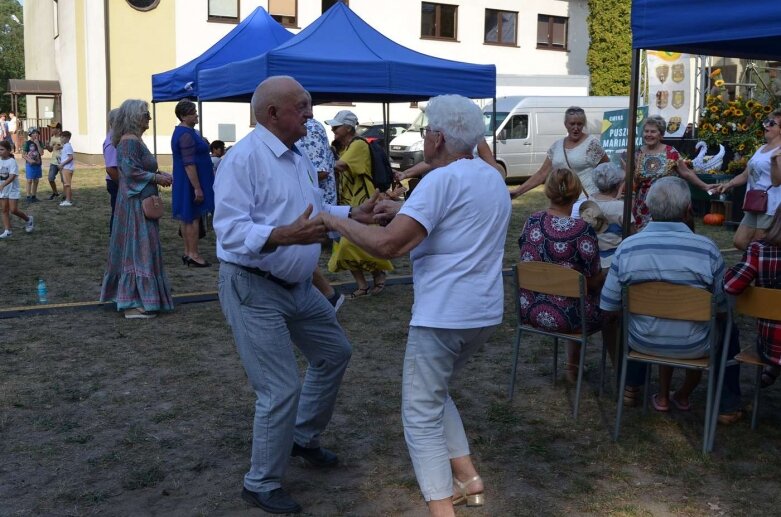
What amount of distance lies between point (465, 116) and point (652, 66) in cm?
1573

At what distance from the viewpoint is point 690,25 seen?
454 cm

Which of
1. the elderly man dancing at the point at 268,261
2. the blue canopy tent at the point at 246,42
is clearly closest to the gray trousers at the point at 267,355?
the elderly man dancing at the point at 268,261

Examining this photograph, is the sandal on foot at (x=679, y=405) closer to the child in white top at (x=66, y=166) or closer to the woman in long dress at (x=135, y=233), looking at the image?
the woman in long dress at (x=135, y=233)

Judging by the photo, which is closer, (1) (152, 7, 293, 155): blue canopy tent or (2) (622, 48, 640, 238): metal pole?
(2) (622, 48, 640, 238): metal pole

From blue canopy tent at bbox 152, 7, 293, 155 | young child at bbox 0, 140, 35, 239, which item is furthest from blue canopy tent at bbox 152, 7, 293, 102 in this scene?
young child at bbox 0, 140, 35, 239

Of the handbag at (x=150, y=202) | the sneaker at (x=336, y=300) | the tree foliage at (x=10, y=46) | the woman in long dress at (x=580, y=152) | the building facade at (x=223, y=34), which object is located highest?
the tree foliage at (x=10, y=46)

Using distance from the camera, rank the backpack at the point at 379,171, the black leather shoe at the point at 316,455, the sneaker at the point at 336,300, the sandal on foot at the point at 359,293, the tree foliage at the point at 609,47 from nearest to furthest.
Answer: the black leather shoe at the point at 316,455 < the sneaker at the point at 336,300 < the backpack at the point at 379,171 < the sandal on foot at the point at 359,293 < the tree foliage at the point at 609,47

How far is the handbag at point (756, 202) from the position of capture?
21.8 ft

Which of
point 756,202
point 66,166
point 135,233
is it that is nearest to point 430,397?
point 135,233

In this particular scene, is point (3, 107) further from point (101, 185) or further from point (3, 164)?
point (3, 164)

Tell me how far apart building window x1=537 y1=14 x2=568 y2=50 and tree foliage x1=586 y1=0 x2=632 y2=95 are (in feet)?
5.56

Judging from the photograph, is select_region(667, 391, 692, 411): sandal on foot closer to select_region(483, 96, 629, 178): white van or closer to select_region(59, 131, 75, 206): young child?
select_region(59, 131, 75, 206): young child

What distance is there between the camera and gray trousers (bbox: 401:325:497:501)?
3.18m

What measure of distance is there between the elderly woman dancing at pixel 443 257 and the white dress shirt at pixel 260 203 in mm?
405
